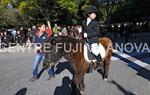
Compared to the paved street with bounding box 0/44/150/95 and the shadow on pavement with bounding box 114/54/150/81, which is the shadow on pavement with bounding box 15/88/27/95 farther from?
the shadow on pavement with bounding box 114/54/150/81

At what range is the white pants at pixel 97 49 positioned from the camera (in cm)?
1078

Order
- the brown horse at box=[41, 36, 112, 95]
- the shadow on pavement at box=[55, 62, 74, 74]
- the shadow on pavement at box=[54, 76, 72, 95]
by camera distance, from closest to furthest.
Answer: the brown horse at box=[41, 36, 112, 95]
the shadow on pavement at box=[54, 76, 72, 95]
the shadow on pavement at box=[55, 62, 74, 74]

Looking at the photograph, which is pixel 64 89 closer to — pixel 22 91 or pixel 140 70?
pixel 22 91

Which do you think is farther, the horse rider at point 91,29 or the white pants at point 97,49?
the white pants at point 97,49

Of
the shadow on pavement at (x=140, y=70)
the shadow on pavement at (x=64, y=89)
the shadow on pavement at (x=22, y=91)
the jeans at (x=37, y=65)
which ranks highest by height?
the jeans at (x=37, y=65)

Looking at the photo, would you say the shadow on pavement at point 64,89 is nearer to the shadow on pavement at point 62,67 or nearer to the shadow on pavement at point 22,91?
the shadow on pavement at point 22,91

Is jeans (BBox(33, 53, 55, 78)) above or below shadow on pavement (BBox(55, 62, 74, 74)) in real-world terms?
above

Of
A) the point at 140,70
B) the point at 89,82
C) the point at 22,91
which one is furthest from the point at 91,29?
the point at 140,70

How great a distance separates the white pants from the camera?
35.4 ft

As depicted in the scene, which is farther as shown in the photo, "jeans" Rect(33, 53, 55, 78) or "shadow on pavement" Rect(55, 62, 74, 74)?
"shadow on pavement" Rect(55, 62, 74, 74)

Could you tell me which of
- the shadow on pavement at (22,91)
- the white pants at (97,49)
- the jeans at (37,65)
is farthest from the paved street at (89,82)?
the white pants at (97,49)

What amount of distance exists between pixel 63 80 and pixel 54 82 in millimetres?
346

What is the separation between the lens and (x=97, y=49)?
36.3 feet

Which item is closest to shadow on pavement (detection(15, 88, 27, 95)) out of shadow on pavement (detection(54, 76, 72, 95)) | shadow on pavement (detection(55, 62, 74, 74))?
shadow on pavement (detection(54, 76, 72, 95))
